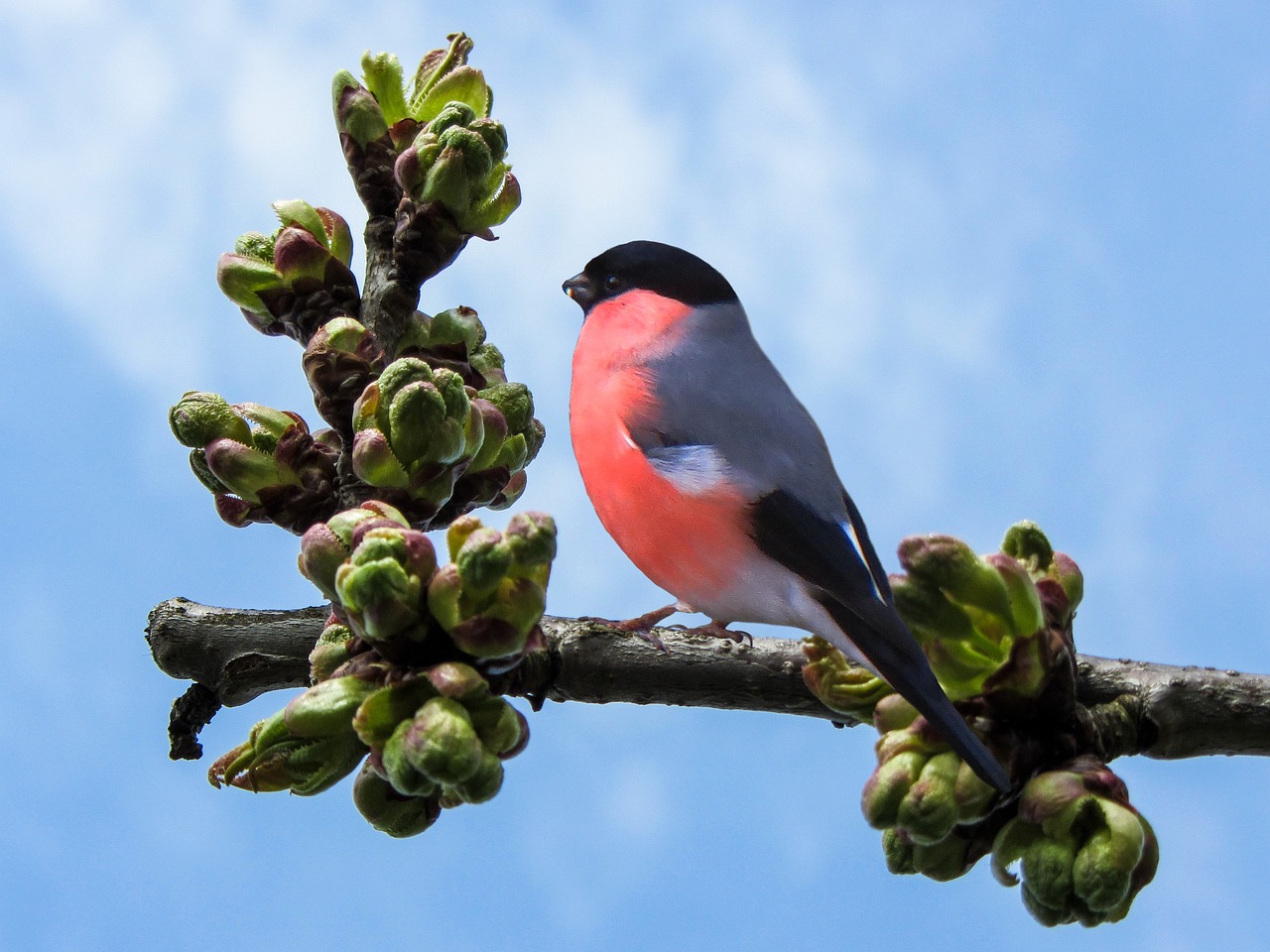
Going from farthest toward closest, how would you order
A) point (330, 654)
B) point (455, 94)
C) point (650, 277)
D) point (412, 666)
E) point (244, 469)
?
point (650, 277)
point (455, 94)
point (244, 469)
point (330, 654)
point (412, 666)

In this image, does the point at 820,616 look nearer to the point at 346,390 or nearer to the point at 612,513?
the point at 612,513

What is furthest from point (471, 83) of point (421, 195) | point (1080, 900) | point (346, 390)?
point (1080, 900)

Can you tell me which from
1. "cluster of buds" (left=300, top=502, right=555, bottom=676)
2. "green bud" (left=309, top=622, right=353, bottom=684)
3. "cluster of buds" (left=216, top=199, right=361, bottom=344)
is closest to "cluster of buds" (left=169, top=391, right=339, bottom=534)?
"cluster of buds" (left=216, top=199, right=361, bottom=344)

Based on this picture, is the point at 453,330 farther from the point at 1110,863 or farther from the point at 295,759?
the point at 1110,863

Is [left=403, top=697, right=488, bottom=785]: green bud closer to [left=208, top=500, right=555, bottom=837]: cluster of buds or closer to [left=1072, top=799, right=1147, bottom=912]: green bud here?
[left=208, top=500, right=555, bottom=837]: cluster of buds

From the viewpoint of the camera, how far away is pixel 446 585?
1131mm

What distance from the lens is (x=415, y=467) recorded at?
1.39m

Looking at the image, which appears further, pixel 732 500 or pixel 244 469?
pixel 244 469

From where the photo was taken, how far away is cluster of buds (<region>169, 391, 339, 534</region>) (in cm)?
155

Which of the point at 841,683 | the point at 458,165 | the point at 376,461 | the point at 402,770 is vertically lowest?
the point at 402,770

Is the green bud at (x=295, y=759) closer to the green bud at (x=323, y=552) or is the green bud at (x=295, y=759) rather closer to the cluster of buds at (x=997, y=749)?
the green bud at (x=323, y=552)

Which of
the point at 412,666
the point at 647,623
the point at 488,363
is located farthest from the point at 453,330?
the point at 412,666

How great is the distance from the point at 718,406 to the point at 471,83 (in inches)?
24.5

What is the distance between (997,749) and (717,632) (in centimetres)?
33
